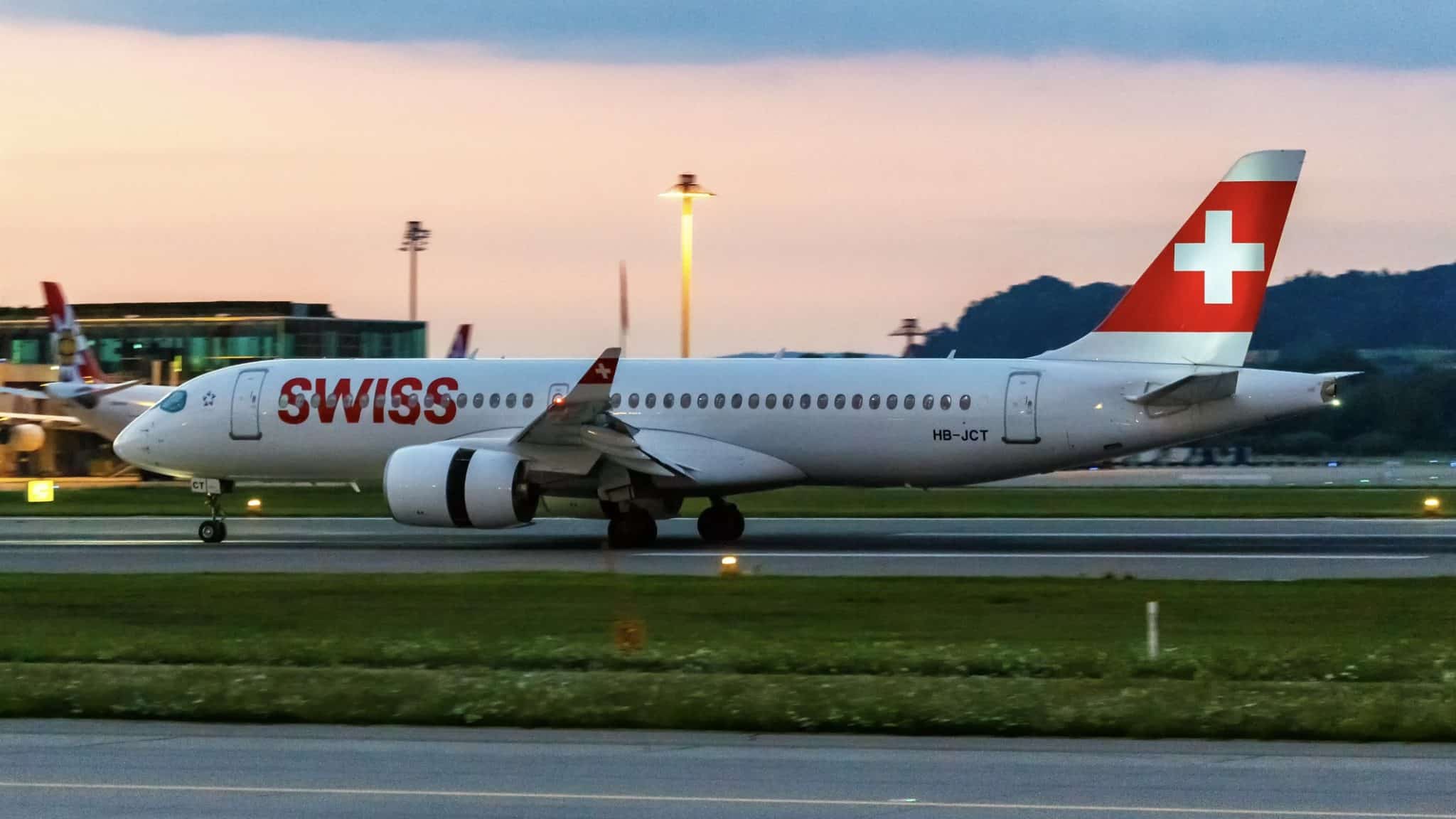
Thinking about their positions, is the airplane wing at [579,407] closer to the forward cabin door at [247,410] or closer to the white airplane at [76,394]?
the forward cabin door at [247,410]

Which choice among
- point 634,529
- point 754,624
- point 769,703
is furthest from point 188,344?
point 769,703

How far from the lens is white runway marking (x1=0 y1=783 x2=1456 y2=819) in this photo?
884cm

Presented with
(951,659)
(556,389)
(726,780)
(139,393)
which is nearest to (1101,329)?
(556,389)

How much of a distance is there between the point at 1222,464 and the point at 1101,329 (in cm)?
6310

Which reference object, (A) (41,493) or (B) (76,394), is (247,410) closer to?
(B) (76,394)

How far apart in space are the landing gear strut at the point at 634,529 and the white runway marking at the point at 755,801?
1952cm

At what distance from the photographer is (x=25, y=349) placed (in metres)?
77.1

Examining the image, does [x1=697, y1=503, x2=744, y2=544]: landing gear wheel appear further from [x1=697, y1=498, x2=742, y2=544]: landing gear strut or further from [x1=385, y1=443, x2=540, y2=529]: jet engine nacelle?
[x1=385, y1=443, x2=540, y2=529]: jet engine nacelle

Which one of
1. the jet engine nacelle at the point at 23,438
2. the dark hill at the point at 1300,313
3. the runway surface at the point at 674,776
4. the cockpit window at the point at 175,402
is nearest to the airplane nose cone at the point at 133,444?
the cockpit window at the point at 175,402

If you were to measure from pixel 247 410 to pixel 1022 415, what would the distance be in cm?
1337

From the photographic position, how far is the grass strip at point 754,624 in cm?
1476

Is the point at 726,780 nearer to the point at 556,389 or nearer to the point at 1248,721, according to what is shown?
the point at 1248,721

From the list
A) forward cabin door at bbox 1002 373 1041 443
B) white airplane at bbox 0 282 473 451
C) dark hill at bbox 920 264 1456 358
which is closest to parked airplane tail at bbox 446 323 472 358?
white airplane at bbox 0 282 473 451

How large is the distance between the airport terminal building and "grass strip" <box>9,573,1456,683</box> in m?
45.9
